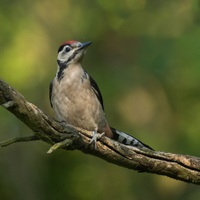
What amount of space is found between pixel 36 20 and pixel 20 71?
1533 millimetres

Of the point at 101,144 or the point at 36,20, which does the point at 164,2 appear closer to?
the point at 36,20

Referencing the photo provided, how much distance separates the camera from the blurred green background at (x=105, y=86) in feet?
34.2

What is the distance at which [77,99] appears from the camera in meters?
7.65

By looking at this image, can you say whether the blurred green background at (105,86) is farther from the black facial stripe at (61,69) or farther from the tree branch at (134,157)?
the tree branch at (134,157)

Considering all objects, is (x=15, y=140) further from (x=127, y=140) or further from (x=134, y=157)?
(x=127, y=140)

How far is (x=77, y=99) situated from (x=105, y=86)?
2698mm

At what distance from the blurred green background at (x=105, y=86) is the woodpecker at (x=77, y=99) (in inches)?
83.5

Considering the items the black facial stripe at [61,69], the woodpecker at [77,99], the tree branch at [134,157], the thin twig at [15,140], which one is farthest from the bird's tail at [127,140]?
the thin twig at [15,140]

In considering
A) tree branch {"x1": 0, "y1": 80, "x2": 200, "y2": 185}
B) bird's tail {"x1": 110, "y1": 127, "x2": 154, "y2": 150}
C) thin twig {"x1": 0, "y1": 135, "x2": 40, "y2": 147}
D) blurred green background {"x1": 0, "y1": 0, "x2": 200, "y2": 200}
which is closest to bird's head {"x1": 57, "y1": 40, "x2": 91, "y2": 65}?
bird's tail {"x1": 110, "y1": 127, "x2": 154, "y2": 150}

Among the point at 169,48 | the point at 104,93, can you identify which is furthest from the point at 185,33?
the point at 104,93

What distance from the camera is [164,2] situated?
1111 centimetres

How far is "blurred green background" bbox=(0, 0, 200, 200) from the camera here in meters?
10.4

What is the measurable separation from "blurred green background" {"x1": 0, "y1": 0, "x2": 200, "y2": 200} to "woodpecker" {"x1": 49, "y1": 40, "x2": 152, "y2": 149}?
6.96 feet

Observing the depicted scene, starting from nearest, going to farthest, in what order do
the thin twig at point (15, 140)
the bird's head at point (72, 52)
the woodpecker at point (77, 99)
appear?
the thin twig at point (15, 140) → the woodpecker at point (77, 99) → the bird's head at point (72, 52)
